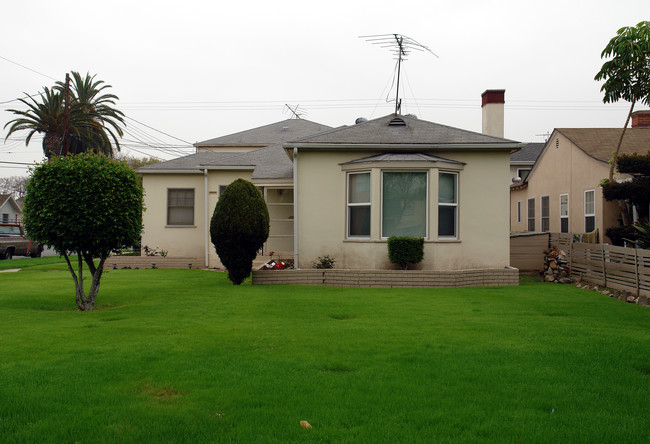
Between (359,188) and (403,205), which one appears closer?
(403,205)

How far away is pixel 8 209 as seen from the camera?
199 ft

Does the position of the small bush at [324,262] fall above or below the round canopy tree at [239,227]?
below

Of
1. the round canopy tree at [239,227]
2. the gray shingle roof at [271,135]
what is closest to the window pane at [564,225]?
the gray shingle roof at [271,135]

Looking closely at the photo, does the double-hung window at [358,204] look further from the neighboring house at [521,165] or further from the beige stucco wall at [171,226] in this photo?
the neighboring house at [521,165]

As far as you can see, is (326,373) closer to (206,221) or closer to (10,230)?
(206,221)

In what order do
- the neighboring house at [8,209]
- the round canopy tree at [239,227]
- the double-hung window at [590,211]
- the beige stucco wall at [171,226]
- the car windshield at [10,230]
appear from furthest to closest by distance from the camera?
the neighboring house at [8,209], the car windshield at [10,230], the beige stucco wall at [171,226], the double-hung window at [590,211], the round canopy tree at [239,227]

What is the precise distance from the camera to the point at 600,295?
1207 cm

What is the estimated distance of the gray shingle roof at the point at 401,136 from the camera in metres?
14.4

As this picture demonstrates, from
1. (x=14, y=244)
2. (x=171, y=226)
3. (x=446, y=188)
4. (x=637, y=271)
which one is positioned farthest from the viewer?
(x=14, y=244)

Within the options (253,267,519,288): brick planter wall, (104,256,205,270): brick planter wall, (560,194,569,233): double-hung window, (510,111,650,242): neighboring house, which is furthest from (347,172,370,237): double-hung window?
(560,194,569,233): double-hung window

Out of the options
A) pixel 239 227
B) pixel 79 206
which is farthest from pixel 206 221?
pixel 79 206

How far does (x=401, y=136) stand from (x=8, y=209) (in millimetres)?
59229

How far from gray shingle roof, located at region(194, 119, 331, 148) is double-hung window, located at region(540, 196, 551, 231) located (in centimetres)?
1052

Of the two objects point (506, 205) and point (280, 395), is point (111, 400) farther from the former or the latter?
point (506, 205)
